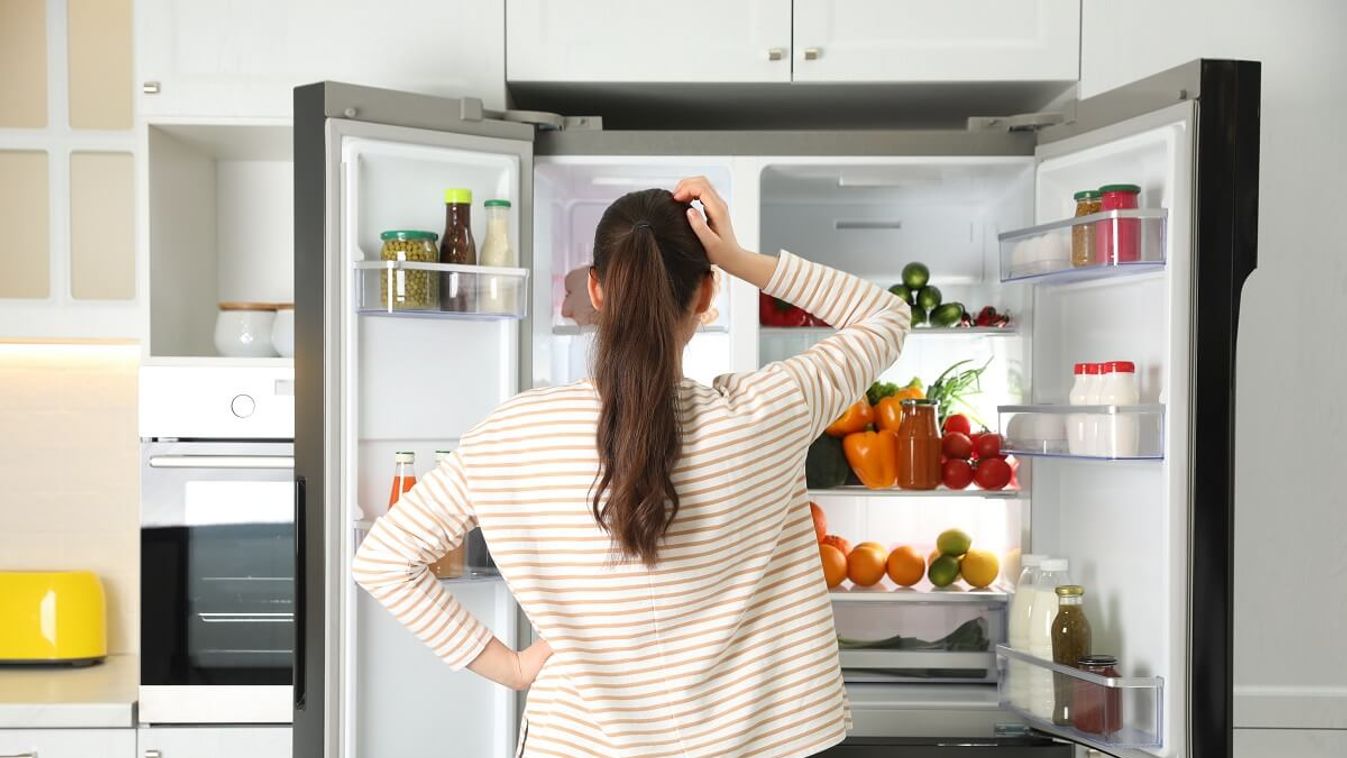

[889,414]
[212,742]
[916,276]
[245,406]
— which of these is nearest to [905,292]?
[916,276]

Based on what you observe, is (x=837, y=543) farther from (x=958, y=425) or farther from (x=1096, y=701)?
(x=1096, y=701)

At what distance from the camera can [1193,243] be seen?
1.65 metres

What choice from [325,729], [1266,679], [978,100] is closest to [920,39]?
[978,100]

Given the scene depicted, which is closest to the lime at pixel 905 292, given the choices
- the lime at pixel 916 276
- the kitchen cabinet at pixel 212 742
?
the lime at pixel 916 276

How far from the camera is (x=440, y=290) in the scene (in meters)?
1.87

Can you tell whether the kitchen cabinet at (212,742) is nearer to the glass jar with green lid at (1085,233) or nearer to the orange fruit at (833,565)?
the orange fruit at (833,565)

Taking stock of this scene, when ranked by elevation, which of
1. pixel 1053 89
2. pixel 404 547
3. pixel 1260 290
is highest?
pixel 1053 89

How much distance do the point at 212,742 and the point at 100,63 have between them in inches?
55.1

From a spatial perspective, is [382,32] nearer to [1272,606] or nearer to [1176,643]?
[1176,643]

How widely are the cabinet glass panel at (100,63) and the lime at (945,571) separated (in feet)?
6.21

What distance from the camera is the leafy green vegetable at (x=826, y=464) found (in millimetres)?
2201

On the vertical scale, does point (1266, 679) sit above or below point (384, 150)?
below

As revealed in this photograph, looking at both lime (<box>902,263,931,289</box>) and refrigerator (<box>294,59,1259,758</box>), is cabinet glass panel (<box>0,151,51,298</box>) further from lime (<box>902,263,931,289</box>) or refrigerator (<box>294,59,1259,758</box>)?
lime (<box>902,263,931,289</box>)

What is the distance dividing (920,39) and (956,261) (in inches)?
21.1
